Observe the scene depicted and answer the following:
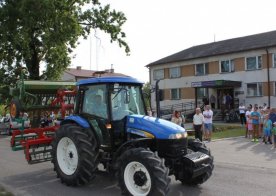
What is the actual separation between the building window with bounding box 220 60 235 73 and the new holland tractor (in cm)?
2678

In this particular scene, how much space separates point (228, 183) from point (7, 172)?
582 centimetres

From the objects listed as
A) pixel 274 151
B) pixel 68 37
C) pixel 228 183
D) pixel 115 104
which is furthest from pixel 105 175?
pixel 68 37

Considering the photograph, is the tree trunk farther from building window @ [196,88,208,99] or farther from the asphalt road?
the asphalt road

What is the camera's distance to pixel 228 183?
334 inches

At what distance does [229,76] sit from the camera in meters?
34.0

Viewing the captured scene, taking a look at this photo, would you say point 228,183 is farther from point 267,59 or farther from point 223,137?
point 267,59

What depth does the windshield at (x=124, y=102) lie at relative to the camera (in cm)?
808

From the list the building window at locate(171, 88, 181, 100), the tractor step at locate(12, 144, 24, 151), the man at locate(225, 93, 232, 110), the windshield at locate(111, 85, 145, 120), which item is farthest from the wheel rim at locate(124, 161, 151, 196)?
the building window at locate(171, 88, 181, 100)

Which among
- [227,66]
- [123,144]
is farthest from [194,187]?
[227,66]

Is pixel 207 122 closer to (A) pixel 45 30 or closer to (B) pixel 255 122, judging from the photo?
(B) pixel 255 122

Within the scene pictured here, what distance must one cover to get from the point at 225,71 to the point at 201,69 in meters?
2.99

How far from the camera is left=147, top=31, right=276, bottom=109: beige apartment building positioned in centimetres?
3114

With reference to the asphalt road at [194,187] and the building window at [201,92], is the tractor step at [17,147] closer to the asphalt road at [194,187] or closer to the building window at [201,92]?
the asphalt road at [194,187]

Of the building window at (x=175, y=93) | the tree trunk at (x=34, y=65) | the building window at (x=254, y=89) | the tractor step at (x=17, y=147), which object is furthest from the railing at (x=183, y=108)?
the tractor step at (x=17, y=147)
